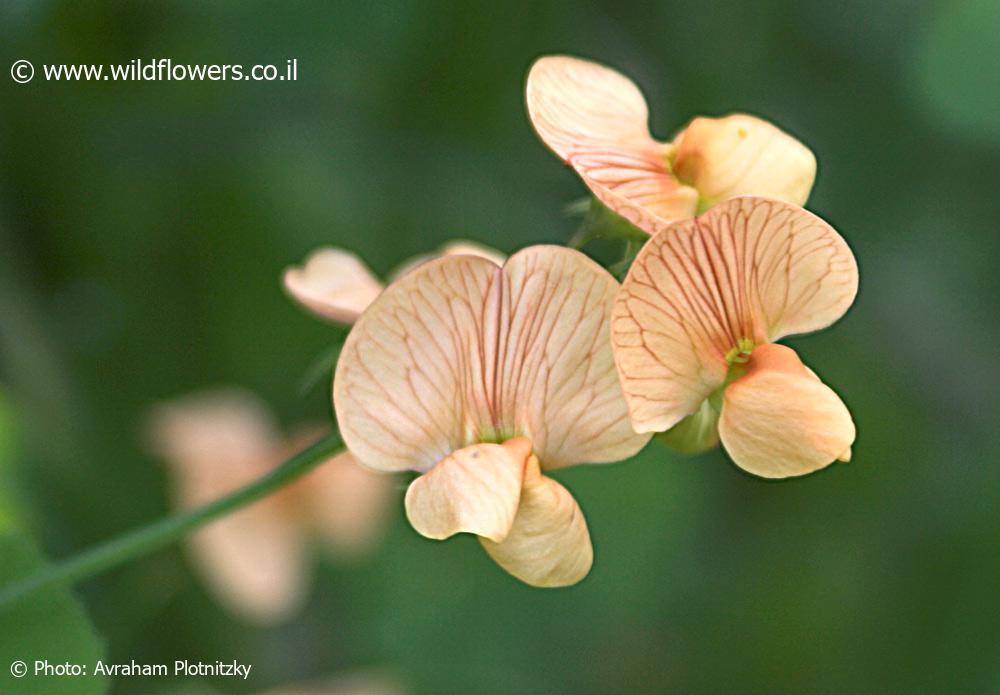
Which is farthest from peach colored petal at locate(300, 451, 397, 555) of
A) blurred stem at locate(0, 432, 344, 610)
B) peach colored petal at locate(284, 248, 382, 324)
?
blurred stem at locate(0, 432, 344, 610)

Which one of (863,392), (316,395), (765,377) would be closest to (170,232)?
(316,395)

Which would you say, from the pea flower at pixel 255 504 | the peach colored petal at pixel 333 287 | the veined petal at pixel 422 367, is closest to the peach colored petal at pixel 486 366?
the veined petal at pixel 422 367

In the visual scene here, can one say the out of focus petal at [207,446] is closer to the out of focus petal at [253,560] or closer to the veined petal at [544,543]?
the out of focus petal at [253,560]

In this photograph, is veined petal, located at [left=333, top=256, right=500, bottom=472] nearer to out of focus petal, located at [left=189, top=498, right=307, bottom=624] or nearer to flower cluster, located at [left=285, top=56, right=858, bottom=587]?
flower cluster, located at [left=285, top=56, right=858, bottom=587]

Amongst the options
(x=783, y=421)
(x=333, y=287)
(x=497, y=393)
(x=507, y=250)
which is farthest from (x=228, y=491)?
(x=783, y=421)

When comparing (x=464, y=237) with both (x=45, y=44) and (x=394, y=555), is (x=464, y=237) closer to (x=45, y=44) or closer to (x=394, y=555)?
(x=394, y=555)

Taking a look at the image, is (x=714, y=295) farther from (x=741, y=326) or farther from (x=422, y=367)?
(x=422, y=367)
